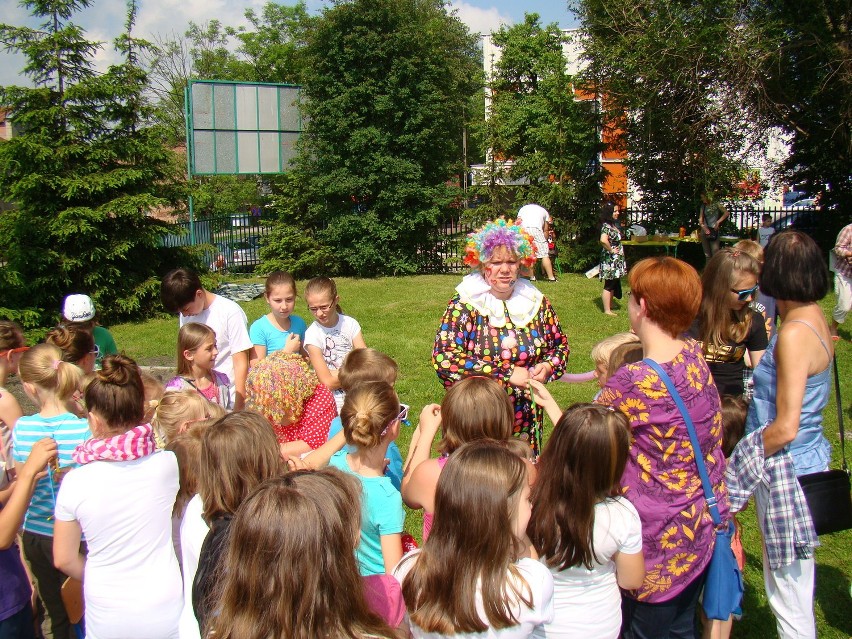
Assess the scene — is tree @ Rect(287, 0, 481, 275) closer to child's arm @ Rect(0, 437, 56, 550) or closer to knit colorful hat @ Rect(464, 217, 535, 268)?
knit colorful hat @ Rect(464, 217, 535, 268)

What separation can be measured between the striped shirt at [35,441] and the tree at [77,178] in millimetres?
8635

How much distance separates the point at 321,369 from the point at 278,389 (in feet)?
2.01

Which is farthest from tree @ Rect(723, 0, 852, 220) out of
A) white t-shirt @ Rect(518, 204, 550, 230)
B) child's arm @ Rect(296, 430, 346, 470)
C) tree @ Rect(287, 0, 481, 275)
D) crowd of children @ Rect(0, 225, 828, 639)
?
child's arm @ Rect(296, 430, 346, 470)

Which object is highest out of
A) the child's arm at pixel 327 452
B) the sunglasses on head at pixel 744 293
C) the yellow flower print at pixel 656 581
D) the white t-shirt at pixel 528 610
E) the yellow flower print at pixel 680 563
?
the sunglasses on head at pixel 744 293


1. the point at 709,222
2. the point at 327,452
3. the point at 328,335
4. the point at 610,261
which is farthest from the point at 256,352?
the point at 709,222

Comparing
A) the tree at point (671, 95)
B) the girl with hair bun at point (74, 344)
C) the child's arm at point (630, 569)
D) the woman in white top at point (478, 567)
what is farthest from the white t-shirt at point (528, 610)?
the tree at point (671, 95)

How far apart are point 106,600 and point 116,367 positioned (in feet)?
2.82

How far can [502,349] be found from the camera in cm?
376

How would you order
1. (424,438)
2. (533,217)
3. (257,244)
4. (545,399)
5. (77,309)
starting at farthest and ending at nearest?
(257,244) < (533,217) < (77,309) < (545,399) < (424,438)

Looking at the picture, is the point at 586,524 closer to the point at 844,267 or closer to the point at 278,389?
the point at 278,389

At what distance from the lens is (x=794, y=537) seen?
278 cm

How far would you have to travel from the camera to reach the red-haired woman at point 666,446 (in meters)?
2.45

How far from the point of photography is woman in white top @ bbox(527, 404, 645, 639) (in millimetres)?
2250

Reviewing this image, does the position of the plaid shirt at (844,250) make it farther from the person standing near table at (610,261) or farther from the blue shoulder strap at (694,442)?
the person standing near table at (610,261)
